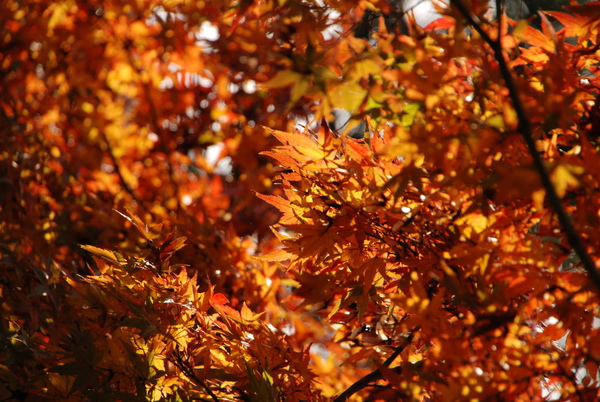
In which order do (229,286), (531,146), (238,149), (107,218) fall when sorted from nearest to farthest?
(531,146) < (229,286) < (107,218) < (238,149)

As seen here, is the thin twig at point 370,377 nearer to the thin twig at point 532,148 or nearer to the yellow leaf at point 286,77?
the thin twig at point 532,148

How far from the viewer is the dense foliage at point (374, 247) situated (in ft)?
1.81

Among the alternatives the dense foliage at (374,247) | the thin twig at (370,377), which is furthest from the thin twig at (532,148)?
the thin twig at (370,377)

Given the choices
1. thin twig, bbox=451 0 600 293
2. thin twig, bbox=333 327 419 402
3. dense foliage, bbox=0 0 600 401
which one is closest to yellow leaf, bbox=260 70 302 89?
dense foliage, bbox=0 0 600 401

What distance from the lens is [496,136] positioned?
53 cm

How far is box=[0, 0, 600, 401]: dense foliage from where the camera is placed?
0.55m

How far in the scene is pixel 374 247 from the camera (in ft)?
2.61

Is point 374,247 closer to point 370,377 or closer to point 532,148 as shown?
point 370,377

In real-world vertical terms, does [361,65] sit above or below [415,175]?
above

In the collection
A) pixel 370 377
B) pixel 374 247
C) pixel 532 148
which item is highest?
pixel 532 148

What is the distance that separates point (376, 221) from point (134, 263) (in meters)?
0.37

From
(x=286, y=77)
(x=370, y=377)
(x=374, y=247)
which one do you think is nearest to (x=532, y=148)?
(x=286, y=77)

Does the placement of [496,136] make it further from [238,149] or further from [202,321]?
[238,149]

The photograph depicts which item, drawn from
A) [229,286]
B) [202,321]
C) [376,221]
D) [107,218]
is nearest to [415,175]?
[376,221]
